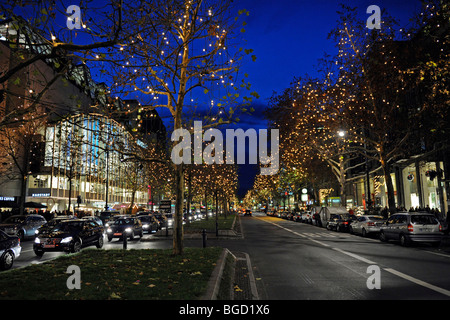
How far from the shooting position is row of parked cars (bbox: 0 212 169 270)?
41.4 ft

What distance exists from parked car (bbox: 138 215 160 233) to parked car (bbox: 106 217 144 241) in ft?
15.5

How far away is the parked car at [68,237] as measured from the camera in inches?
633

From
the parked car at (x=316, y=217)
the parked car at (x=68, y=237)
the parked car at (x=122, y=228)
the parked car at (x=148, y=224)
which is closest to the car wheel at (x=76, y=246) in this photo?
the parked car at (x=68, y=237)

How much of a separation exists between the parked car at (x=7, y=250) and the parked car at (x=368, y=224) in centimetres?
2087

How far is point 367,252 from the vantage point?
16.2 metres

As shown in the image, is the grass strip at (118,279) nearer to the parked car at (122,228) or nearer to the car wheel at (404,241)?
the car wheel at (404,241)

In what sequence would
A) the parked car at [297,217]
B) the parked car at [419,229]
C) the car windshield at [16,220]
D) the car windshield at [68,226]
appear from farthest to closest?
the parked car at [297,217] < the car windshield at [16,220] < the parked car at [419,229] < the car windshield at [68,226]

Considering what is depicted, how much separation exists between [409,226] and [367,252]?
11.7ft

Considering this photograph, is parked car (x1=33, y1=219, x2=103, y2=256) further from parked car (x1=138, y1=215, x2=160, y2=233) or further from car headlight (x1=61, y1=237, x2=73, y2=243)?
parked car (x1=138, y1=215, x2=160, y2=233)

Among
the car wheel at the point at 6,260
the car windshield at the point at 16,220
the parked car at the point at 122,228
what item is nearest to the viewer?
the car wheel at the point at 6,260

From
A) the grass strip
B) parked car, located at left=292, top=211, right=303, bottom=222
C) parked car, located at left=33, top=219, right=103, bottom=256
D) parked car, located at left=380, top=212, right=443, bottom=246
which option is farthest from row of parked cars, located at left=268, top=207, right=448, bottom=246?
parked car, located at left=292, top=211, right=303, bottom=222

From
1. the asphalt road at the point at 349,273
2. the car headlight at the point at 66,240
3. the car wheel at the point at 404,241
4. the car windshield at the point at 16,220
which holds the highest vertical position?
the car windshield at the point at 16,220
